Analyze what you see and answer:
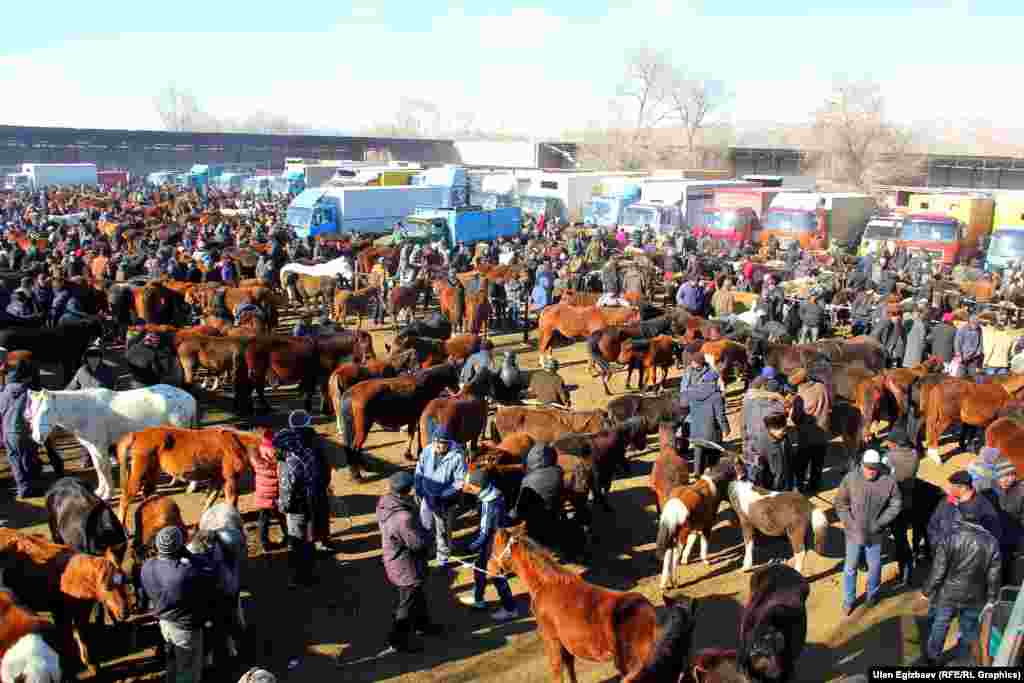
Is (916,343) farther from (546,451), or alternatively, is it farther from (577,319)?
(546,451)

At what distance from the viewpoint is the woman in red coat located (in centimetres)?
688

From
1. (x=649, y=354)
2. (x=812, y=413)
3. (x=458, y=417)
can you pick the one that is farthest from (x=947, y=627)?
(x=649, y=354)

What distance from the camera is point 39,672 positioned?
174 inches

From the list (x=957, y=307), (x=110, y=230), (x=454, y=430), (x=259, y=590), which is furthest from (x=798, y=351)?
(x=110, y=230)

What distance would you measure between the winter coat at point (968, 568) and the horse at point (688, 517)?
2011mm

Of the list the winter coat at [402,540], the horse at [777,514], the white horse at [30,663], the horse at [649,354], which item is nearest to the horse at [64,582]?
the white horse at [30,663]

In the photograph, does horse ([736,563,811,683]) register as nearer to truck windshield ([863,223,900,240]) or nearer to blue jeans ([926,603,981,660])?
blue jeans ([926,603,981,660])

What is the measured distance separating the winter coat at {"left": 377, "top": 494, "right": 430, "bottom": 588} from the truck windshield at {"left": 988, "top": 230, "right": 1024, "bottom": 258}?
74.3 feet

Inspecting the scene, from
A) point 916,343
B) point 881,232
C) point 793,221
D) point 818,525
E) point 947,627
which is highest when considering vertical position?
point 793,221

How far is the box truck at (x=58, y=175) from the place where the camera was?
43.6 meters

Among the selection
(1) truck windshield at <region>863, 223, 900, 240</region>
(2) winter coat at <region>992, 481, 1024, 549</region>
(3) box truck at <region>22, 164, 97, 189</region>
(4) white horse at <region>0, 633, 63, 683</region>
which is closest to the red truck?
(1) truck windshield at <region>863, 223, 900, 240</region>

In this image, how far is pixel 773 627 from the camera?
16.0 feet

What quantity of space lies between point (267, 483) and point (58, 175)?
4649cm

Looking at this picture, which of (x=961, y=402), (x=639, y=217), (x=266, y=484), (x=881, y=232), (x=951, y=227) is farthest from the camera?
(x=639, y=217)
